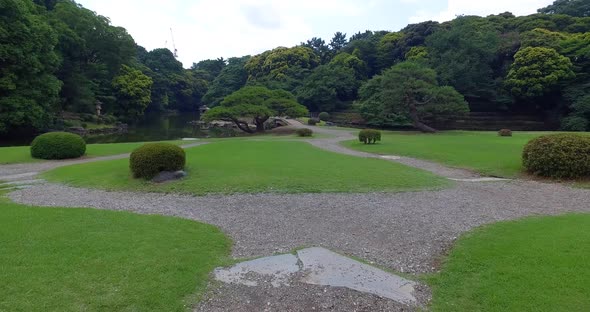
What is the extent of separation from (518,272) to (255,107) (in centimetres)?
2934

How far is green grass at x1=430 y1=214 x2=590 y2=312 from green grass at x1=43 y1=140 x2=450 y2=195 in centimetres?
408

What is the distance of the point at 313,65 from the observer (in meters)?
67.0

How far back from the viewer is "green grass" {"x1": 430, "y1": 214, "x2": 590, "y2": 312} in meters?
3.60

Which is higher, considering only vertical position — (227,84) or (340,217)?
(227,84)

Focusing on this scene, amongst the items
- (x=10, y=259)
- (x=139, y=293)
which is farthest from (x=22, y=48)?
(x=139, y=293)

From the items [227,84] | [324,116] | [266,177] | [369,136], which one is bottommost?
[266,177]

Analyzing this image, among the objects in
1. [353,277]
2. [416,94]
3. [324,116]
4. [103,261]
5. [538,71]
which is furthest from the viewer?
[324,116]

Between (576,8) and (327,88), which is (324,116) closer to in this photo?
(327,88)

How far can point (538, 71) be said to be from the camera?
36469mm

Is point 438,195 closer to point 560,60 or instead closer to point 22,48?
point 22,48

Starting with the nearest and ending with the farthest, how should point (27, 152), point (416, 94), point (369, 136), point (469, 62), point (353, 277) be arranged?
point (353, 277) → point (27, 152) → point (369, 136) → point (416, 94) → point (469, 62)

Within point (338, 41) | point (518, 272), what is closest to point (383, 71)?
point (518, 272)

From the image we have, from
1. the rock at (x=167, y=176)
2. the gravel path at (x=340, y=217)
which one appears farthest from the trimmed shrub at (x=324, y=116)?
the rock at (x=167, y=176)

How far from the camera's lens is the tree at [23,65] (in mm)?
23000
